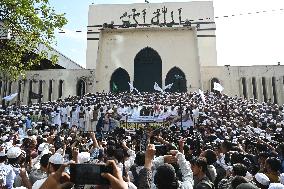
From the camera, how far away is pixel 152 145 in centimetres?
335

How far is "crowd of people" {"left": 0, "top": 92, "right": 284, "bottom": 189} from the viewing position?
11.8 feet

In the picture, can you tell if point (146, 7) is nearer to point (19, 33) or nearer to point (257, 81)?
point (257, 81)

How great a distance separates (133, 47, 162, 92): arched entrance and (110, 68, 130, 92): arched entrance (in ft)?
3.37

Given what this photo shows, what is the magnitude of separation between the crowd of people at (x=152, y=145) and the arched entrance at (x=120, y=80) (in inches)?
301

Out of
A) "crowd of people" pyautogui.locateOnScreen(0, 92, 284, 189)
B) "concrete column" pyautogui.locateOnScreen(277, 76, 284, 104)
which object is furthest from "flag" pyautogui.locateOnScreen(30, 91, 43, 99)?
"concrete column" pyautogui.locateOnScreen(277, 76, 284, 104)

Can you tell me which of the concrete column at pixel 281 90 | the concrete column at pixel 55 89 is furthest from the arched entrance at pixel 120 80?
the concrete column at pixel 281 90

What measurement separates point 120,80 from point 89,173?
33.5 m

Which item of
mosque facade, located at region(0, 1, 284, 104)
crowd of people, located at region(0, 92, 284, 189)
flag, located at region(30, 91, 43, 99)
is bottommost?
crowd of people, located at region(0, 92, 284, 189)

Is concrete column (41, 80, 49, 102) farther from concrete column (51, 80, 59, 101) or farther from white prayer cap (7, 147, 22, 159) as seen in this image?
white prayer cap (7, 147, 22, 159)

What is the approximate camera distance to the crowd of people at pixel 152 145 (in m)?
3.61

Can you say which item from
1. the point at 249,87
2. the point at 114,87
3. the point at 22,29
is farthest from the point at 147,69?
the point at 22,29

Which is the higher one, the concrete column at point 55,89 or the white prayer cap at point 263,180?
the concrete column at point 55,89

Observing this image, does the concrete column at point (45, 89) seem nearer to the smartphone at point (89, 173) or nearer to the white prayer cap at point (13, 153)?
the white prayer cap at point (13, 153)

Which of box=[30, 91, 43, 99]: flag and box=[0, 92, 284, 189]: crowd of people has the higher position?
box=[30, 91, 43, 99]: flag
